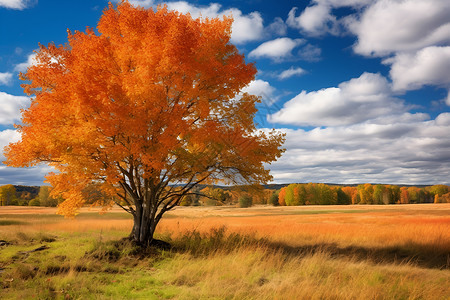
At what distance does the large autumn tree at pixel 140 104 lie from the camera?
1272 cm

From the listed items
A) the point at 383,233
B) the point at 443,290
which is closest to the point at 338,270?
the point at 443,290

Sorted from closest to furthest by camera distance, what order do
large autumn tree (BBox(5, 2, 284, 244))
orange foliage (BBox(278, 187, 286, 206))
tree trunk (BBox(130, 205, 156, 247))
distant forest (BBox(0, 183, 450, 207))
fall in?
large autumn tree (BBox(5, 2, 284, 244))
tree trunk (BBox(130, 205, 156, 247))
distant forest (BBox(0, 183, 450, 207))
orange foliage (BBox(278, 187, 286, 206))

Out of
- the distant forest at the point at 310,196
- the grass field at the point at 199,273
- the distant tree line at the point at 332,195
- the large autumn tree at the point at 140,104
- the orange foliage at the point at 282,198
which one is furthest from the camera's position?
the orange foliage at the point at 282,198

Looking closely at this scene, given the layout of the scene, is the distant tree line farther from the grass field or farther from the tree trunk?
the tree trunk

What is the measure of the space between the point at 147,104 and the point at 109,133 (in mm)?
2042

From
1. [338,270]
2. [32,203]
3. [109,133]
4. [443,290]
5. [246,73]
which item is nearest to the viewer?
[443,290]

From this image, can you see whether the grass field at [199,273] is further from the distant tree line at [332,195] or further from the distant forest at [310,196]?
the distant tree line at [332,195]

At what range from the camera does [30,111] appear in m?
14.2

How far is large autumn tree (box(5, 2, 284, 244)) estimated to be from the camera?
12.7 metres

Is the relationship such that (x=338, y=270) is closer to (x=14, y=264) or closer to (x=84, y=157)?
(x=84, y=157)

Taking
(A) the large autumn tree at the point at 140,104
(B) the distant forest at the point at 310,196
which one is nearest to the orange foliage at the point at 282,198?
(B) the distant forest at the point at 310,196

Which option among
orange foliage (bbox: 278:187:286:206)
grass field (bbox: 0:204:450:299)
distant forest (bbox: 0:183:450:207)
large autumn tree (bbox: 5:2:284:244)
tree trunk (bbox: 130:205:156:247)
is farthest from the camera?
orange foliage (bbox: 278:187:286:206)

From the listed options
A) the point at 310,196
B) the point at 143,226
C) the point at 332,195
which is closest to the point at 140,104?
the point at 143,226

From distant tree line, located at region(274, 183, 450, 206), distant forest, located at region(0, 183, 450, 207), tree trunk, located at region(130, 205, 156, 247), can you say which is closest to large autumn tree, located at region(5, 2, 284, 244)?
tree trunk, located at region(130, 205, 156, 247)
